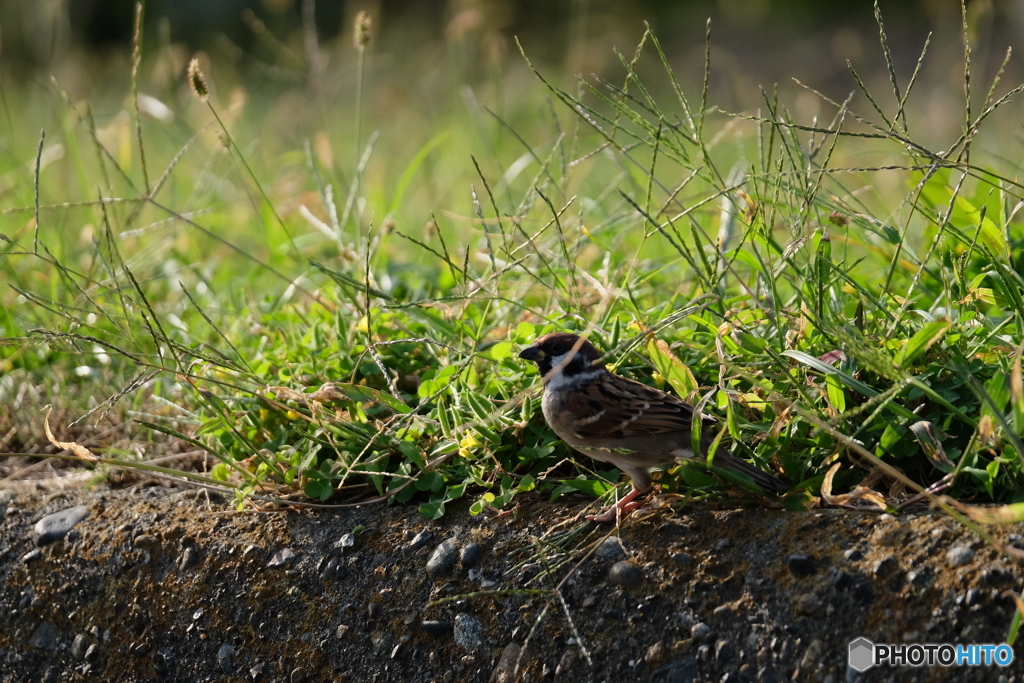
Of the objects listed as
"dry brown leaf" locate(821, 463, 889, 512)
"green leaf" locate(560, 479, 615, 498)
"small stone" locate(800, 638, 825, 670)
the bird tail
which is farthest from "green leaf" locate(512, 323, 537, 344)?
"small stone" locate(800, 638, 825, 670)

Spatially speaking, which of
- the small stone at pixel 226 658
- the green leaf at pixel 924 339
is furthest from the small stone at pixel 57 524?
the green leaf at pixel 924 339

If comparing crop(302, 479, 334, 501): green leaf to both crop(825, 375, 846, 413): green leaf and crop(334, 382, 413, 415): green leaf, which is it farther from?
crop(825, 375, 846, 413): green leaf

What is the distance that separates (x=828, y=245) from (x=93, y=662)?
242 centimetres

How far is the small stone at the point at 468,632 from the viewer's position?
2314 millimetres

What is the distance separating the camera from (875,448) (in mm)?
2418

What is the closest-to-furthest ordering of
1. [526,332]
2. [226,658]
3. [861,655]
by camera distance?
[861,655], [226,658], [526,332]

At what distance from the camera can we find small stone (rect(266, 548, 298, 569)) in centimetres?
254

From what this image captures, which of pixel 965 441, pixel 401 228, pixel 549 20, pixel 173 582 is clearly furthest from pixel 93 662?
pixel 549 20

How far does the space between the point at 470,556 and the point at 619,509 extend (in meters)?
0.40

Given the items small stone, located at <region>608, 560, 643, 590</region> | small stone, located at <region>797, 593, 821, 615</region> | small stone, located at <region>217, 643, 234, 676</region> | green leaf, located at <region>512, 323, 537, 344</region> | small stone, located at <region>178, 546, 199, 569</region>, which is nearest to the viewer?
small stone, located at <region>797, 593, 821, 615</region>

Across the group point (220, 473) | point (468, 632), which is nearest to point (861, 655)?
point (468, 632)

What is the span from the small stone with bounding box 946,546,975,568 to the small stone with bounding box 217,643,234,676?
1.78 meters

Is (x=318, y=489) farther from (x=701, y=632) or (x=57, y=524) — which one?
(x=701, y=632)

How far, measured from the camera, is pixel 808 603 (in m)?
2.03
